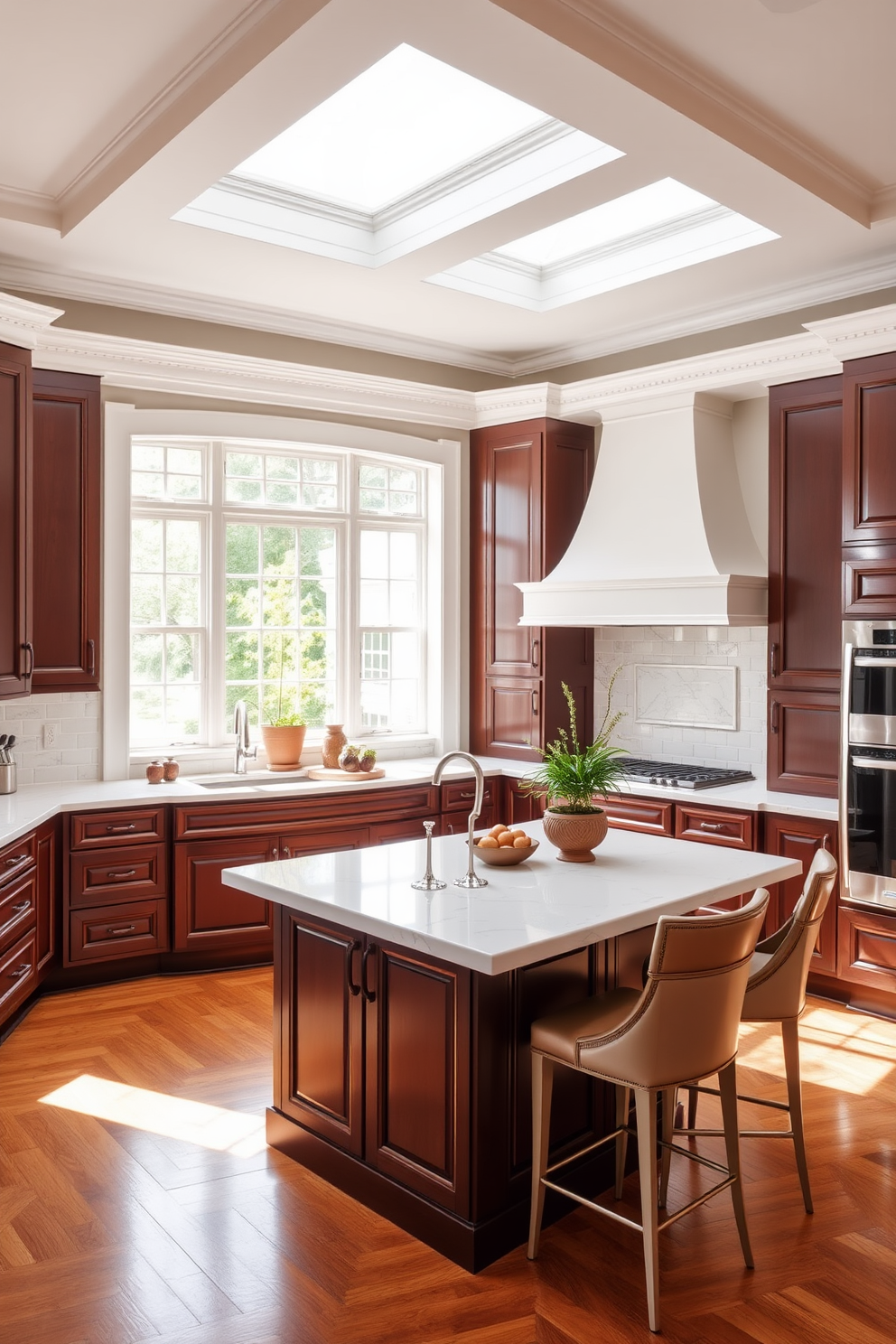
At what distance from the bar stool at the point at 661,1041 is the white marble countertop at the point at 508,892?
231mm

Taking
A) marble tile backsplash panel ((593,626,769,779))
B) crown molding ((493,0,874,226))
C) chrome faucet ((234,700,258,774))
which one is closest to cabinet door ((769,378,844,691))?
marble tile backsplash panel ((593,626,769,779))

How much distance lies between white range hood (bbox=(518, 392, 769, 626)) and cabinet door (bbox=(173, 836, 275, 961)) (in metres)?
2.11

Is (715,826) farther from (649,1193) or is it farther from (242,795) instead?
(649,1193)

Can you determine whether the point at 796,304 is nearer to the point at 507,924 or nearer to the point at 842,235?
the point at 842,235

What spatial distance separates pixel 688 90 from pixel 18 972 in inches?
157

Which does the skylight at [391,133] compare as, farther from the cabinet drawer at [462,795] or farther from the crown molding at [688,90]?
the cabinet drawer at [462,795]

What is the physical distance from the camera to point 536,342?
20.1 feet

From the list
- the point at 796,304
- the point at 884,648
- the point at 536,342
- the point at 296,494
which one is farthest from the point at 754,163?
the point at 296,494

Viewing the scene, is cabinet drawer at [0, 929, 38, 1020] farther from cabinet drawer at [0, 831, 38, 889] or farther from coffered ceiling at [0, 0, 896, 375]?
coffered ceiling at [0, 0, 896, 375]

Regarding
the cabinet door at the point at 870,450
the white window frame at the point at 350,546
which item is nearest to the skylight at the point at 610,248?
the cabinet door at the point at 870,450

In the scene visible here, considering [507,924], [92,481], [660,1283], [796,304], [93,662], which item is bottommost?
[660,1283]

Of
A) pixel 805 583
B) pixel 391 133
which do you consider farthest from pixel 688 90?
pixel 805 583

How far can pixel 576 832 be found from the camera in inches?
132

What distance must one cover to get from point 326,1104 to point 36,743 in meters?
2.68
